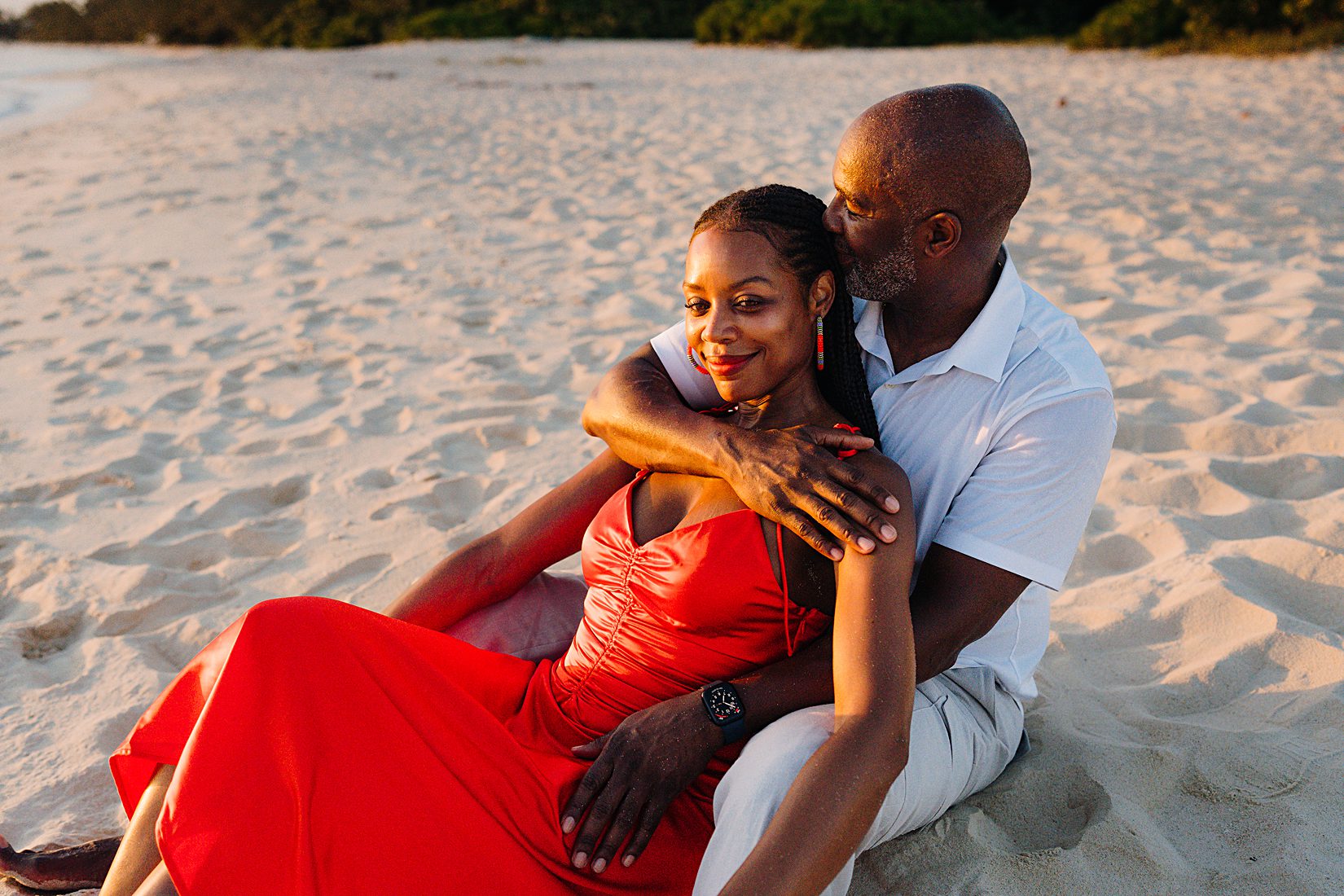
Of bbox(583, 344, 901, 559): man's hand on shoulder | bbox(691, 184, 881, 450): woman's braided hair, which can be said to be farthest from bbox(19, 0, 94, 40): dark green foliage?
bbox(691, 184, 881, 450): woman's braided hair

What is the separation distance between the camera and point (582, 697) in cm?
213

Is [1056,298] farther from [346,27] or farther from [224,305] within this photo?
[346,27]

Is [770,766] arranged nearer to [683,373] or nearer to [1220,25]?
[683,373]

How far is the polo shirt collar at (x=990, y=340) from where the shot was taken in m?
2.02

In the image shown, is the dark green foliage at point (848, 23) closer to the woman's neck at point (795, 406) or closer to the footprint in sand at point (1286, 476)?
the footprint in sand at point (1286, 476)

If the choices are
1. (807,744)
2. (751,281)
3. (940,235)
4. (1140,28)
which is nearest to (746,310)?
(751,281)

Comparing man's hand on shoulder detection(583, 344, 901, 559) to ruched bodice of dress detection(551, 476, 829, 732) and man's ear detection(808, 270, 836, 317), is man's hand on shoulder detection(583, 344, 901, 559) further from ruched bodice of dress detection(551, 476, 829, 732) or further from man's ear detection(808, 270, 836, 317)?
man's ear detection(808, 270, 836, 317)

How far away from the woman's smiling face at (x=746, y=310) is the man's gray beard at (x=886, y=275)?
57 millimetres

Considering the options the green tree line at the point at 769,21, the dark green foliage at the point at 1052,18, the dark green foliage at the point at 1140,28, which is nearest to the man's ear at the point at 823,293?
the green tree line at the point at 769,21

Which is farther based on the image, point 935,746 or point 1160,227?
point 1160,227

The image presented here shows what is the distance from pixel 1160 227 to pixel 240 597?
5.10m

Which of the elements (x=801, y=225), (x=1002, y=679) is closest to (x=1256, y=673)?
(x=1002, y=679)

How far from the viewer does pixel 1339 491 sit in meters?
3.11

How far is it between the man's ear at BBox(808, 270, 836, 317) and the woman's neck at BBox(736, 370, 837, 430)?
127 millimetres
